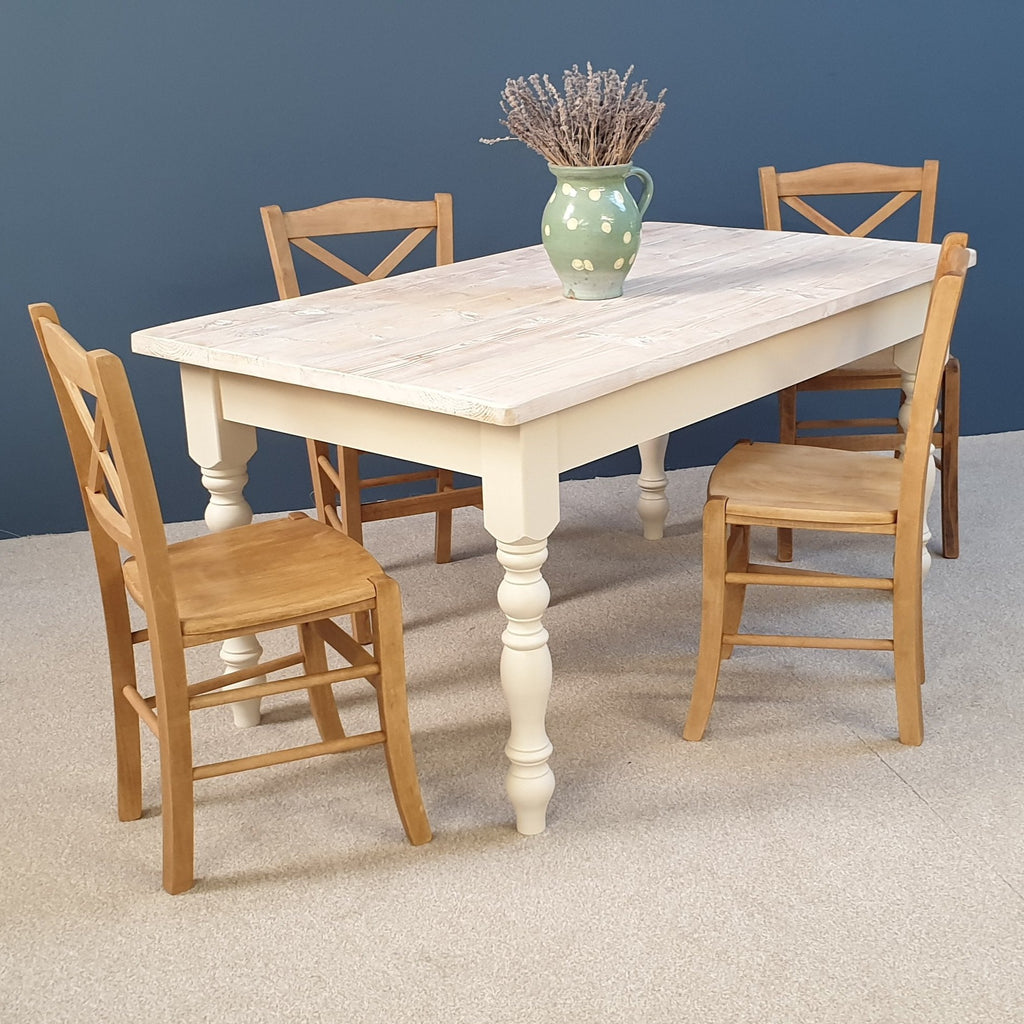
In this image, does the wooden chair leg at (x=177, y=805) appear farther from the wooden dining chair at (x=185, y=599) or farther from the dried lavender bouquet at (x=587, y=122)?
the dried lavender bouquet at (x=587, y=122)

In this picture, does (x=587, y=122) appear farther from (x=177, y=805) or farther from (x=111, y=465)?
(x=177, y=805)

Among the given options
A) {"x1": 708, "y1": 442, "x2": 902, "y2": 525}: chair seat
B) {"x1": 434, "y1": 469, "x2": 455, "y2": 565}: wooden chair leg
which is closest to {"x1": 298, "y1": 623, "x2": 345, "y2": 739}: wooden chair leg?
{"x1": 708, "y1": 442, "x2": 902, "y2": 525}: chair seat

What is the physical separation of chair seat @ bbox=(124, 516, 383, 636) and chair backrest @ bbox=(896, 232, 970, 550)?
3.03 feet

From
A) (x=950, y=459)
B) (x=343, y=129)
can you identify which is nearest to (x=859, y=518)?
(x=950, y=459)

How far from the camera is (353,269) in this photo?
9.61 feet

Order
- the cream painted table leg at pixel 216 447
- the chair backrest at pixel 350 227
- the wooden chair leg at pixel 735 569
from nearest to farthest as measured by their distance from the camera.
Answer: the cream painted table leg at pixel 216 447 → the wooden chair leg at pixel 735 569 → the chair backrest at pixel 350 227

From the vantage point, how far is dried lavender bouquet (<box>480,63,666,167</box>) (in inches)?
86.5

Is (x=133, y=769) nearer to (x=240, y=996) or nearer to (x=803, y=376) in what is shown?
(x=240, y=996)

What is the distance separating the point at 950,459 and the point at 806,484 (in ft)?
2.79

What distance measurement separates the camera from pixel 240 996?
1756 mm

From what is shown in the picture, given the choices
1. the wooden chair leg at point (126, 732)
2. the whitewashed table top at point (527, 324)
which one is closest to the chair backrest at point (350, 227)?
the whitewashed table top at point (527, 324)

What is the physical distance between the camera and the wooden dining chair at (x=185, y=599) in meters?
1.77

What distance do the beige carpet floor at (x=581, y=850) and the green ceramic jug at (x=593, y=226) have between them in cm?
82

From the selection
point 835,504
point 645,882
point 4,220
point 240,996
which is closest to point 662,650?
point 835,504
